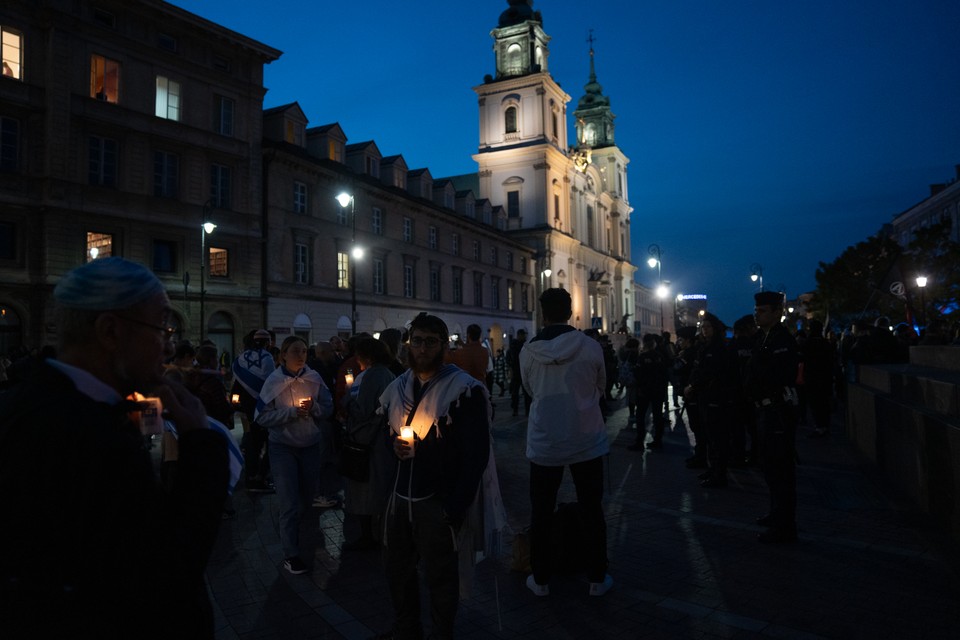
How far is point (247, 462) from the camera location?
9469 mm

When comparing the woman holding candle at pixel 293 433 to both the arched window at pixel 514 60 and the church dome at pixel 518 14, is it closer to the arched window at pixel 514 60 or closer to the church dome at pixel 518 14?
the arched window at pixel 514 60

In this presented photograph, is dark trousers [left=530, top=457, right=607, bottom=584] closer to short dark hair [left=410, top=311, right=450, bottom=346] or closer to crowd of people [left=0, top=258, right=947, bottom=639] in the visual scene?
crowd of people [left=0, top=258, right=947, bottom=639]

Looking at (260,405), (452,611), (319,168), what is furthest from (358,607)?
(319,168)

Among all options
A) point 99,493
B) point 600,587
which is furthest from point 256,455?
point 99,493

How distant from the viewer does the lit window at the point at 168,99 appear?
93.9ft

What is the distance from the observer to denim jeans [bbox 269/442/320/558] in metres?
5.60

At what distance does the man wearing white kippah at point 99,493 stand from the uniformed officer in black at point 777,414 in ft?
18.6

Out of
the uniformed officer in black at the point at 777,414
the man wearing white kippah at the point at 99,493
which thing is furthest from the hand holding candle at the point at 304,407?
the uniformed officer in black at the point at 777,414

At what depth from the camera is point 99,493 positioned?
1.52m

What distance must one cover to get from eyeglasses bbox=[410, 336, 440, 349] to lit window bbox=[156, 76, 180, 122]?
29.4 metres

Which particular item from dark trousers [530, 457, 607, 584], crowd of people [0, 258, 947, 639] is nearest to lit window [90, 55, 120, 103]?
crowd of people [0, 258, 947, 639]

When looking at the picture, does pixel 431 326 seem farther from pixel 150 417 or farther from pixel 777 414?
pixel 777 414

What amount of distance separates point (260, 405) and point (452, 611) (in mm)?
3247

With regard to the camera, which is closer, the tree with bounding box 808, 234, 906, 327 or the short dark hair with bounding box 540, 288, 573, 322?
the short dark hair with bounding box 540, 288, 573, 322
